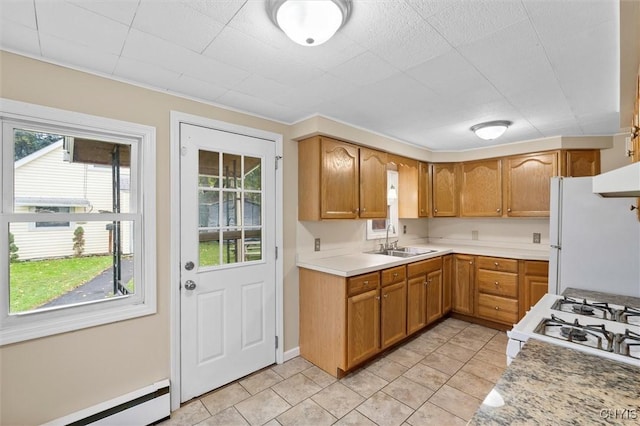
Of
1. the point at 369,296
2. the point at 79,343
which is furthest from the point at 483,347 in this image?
the point at 79,343

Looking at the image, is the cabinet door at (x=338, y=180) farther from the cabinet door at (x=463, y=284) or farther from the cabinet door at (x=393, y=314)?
the cabinet door at (x=463, y=284)

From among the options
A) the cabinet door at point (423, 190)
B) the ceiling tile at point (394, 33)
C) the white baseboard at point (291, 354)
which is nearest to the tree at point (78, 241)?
the white baseboard at point (291, 354)

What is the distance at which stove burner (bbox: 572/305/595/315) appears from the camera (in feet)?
5.25

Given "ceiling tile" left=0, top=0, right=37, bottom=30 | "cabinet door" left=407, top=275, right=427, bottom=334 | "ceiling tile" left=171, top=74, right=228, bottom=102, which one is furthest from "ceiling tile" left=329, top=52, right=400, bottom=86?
"cabinet door" left=407, top=275, right=427, bottom=334

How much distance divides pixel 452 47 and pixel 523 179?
2703 millimetres

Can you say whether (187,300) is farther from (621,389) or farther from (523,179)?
(523,179)

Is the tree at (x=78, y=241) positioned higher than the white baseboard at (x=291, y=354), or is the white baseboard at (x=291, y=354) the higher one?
the tree at (x=78, y=241)

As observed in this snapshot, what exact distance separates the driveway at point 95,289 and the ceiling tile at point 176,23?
4.74 ft

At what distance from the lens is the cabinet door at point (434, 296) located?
3.39 m

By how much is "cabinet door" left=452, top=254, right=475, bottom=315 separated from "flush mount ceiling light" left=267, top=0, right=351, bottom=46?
130 inches

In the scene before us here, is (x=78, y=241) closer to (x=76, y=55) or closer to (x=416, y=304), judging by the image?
(x=76, y=55)

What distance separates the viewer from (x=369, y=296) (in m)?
2.62

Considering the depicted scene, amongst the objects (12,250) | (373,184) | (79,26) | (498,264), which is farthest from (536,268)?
(12,250)

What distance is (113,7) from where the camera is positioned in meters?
1.26
